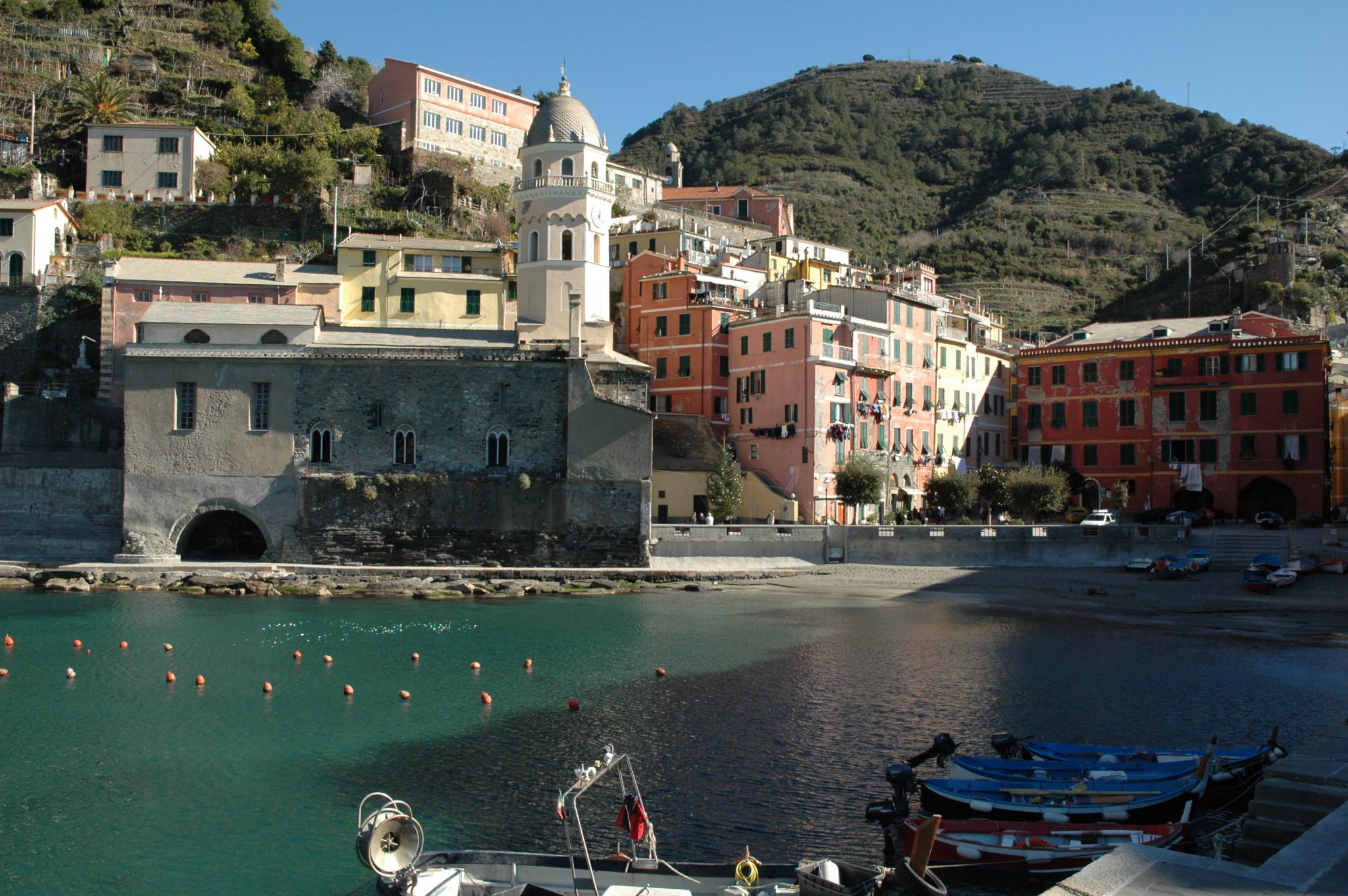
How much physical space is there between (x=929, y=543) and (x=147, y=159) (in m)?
50.5

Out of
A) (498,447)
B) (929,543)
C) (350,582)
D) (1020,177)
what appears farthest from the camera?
(1020,177)

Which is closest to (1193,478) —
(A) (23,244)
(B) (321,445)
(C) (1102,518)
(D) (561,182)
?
(C) (1102,518)

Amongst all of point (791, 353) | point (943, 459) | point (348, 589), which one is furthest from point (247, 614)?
point (943, 459)

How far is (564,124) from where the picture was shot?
52.7 meters

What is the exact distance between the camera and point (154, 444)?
45344 millimetres

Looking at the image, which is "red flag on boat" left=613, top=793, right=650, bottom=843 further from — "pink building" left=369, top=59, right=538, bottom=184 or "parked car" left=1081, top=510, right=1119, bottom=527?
"pink building" left=369, top=59, right=538, bottom=184

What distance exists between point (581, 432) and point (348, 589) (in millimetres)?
11082

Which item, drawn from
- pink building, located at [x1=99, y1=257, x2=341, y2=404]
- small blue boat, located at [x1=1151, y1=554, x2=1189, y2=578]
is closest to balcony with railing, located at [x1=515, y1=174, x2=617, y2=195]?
pink building, located at [x1=99, y1=257, x2=341, y2=404]

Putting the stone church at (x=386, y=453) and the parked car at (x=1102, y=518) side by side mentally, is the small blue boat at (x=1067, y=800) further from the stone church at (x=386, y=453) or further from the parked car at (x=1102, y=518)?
the parked car at (x=1102, y=518)

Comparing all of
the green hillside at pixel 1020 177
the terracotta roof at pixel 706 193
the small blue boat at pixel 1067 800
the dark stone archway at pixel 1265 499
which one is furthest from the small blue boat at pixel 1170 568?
the terracotta roof at pixel 706 193

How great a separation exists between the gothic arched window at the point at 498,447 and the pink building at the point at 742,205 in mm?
47222

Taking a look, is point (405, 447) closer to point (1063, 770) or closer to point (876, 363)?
point (876, 363)

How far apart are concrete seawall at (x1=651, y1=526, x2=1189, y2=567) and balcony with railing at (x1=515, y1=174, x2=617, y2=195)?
53.5ft

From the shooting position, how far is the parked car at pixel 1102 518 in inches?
1857
